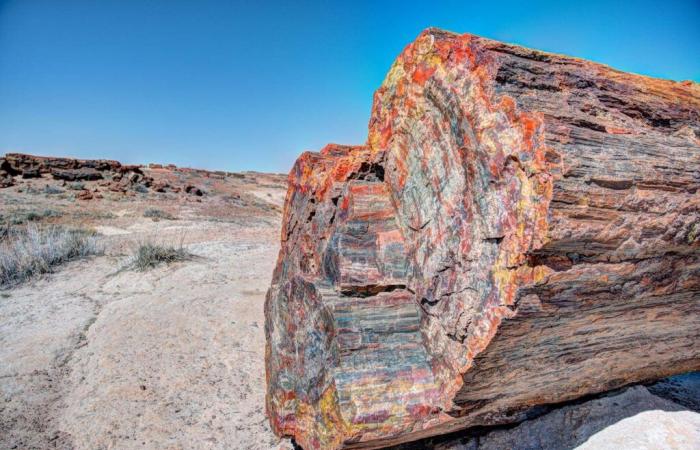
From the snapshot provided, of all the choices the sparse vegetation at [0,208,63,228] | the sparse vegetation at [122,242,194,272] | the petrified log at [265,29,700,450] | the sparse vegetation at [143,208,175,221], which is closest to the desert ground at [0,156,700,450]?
the sparse vegetation at [122,242,194,272]

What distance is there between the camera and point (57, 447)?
284 centimetres

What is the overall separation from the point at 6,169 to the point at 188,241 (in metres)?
15.9

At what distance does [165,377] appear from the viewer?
11.8 ft

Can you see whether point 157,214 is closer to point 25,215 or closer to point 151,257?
point 25,215

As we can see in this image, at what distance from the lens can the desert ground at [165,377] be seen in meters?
2.62

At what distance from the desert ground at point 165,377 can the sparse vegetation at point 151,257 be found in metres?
0.15

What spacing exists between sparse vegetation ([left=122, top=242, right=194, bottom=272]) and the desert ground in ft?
0.49

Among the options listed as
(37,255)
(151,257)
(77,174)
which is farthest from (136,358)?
(77,174)

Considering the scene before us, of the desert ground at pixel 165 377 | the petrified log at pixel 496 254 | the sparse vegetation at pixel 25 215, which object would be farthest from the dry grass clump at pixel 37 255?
the petrified log at pixel 496 254

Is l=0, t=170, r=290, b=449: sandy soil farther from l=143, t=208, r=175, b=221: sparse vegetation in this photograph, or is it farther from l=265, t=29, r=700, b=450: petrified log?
l=143, t=208, r=175, b=221: sparse vegetation

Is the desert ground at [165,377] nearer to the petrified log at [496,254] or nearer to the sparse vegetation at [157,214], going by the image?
the petrified log at [496,254]

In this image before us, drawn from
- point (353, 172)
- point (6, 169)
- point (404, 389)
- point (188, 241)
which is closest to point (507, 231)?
point (404, 389)

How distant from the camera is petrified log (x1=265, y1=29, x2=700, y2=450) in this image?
1828mm

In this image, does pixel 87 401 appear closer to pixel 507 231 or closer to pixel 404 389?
pixel 404 389
